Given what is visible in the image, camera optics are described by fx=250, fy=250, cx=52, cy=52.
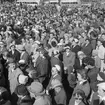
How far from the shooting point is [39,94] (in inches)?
185

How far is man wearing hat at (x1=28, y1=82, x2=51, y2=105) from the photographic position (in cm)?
455

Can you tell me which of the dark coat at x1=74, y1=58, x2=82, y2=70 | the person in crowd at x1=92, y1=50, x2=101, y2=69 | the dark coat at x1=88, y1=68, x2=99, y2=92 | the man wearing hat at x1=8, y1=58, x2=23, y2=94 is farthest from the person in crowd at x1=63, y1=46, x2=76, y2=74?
the man wearing hat at x1=8, y1=58, x2=23, y2=94

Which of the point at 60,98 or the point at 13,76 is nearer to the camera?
the point at 60,98

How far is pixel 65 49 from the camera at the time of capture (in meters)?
8.00

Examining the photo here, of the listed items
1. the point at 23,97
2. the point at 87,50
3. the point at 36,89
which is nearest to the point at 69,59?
the point at 87,50

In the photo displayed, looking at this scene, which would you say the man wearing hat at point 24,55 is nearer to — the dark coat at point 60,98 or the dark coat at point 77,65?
the dark coat at point 77,65

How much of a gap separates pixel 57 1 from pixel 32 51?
87.1ft

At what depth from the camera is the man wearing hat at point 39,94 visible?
14.9 ft

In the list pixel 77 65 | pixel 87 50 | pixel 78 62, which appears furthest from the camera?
pixel 87 50

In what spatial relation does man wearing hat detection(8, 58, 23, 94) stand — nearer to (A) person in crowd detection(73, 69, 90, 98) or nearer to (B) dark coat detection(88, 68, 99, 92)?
(A) person in crowd detection(73, 69, 90, 98)

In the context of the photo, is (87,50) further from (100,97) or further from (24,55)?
(100,97)

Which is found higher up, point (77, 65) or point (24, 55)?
point (24, 55)

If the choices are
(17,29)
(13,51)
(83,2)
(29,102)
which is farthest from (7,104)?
(83,2)

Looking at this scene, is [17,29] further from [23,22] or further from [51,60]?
[51,60]
